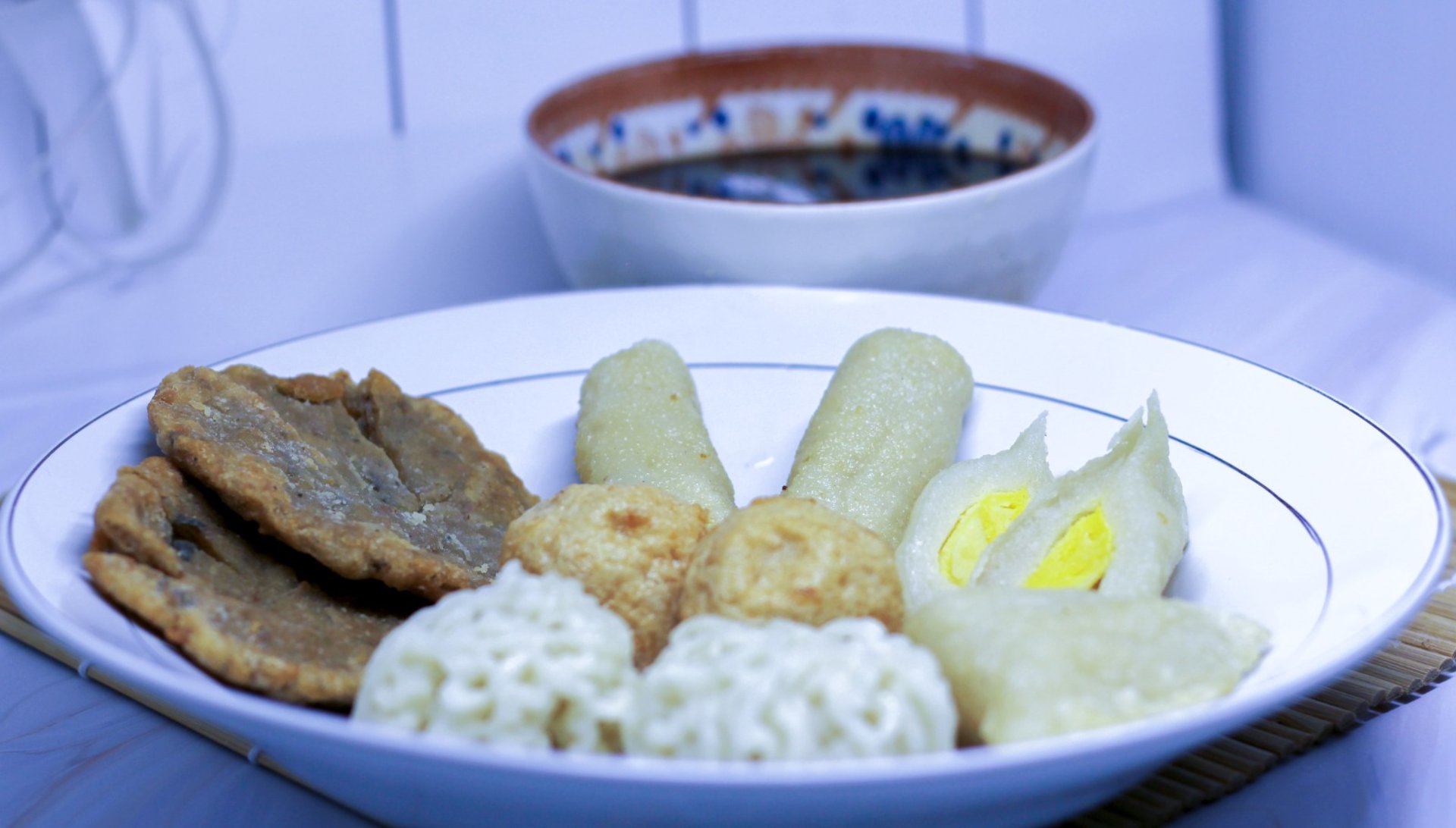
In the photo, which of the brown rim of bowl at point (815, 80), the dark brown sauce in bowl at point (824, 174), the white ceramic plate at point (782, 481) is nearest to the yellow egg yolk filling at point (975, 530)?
the white ceramic plate at point (782, 481)

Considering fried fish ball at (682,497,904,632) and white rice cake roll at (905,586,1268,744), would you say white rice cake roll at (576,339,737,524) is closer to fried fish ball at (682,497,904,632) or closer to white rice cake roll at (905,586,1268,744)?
fried fish ball at (682,497,904,632)

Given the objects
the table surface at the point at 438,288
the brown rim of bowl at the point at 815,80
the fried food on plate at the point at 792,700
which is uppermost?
the brown rim of bowl at the point at 815,80

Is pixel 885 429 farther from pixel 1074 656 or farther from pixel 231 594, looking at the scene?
pixel 231 594

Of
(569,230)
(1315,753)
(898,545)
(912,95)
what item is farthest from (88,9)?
(1315,753)

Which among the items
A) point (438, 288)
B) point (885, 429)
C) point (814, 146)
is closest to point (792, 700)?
point (885, 429)

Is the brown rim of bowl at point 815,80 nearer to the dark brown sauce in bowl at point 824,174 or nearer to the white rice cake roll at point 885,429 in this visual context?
the dark brown sauce in bowl at point 824,174

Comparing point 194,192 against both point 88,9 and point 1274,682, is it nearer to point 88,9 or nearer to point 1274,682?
point 88,9
